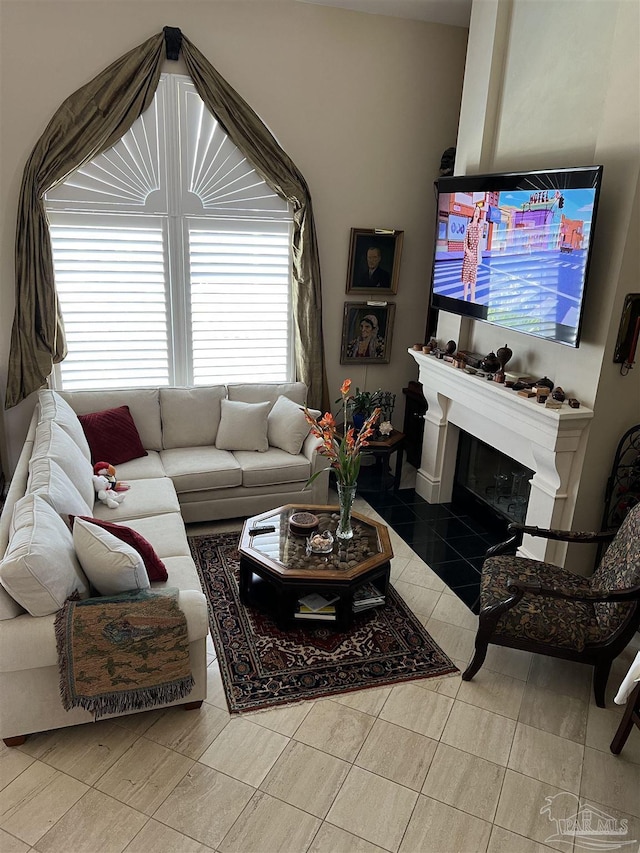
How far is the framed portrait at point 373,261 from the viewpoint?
218 inches

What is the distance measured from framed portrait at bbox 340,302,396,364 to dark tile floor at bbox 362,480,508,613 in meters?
1.28

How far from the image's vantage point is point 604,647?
309 centimetres

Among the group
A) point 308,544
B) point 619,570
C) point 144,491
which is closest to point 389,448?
point 308,544

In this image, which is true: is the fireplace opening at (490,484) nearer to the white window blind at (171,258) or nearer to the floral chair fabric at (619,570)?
the floral chair fabric at (619,570)

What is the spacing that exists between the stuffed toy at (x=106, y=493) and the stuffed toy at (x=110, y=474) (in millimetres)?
38

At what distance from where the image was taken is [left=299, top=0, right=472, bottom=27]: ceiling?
481 cm

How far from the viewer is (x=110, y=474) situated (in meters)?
4.31

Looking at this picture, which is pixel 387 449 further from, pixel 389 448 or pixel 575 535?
pixel 575 535

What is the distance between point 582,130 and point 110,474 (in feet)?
12.2

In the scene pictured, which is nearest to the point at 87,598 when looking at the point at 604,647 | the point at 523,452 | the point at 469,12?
the point at 604,647

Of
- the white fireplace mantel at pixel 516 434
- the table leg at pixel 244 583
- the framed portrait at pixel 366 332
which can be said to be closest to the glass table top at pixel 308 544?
the table leg at pixel 244 583

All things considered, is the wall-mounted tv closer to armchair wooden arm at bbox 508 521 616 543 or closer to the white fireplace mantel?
the white fireplace mantel

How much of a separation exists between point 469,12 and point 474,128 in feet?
3.77

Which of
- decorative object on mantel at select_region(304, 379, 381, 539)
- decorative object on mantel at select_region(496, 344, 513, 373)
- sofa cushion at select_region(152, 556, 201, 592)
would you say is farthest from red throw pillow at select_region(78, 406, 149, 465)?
decorative object on mantel at select_region(496, 344, 513, 373)
